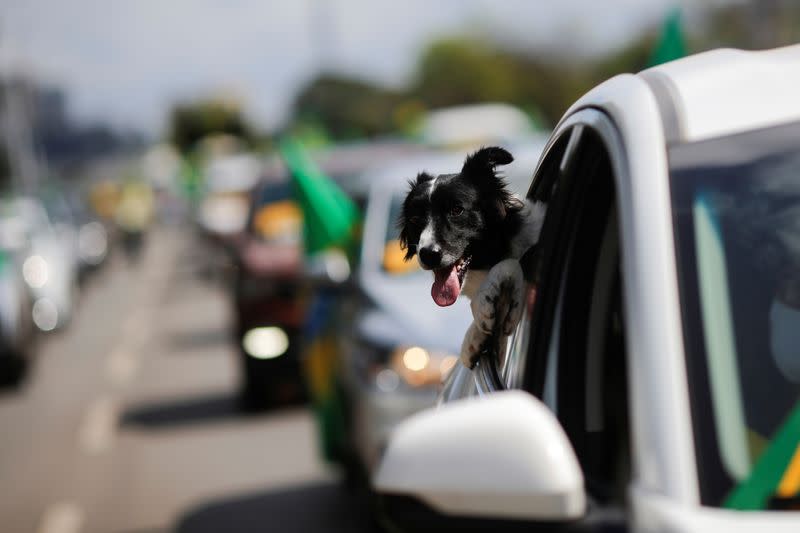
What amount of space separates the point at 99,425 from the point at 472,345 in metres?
9.79

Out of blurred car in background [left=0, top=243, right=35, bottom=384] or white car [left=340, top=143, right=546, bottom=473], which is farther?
blurred car in background [left=0, top=243, right=35, bottom=384]

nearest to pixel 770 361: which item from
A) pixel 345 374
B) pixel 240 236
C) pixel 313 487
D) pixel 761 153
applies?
pixel 761 153

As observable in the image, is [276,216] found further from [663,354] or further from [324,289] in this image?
[663,354]

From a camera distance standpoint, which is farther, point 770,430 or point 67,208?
point 67,208

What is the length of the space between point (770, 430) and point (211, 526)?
Answer: 5762 millimetres

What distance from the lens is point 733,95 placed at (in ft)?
5.93

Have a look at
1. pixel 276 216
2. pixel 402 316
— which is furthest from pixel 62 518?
pixel 276 216

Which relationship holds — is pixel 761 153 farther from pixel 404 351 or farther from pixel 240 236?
pixel 240 236

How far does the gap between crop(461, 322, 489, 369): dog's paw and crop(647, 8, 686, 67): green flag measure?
1.81m

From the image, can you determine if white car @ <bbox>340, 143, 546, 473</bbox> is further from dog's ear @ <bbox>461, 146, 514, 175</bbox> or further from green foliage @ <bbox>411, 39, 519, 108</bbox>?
green foliage @ <bbox>411, 39, 519, 108</bbox>

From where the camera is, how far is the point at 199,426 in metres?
10.5

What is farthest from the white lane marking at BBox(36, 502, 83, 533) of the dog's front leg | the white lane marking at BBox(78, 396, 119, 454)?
the dog's front leg

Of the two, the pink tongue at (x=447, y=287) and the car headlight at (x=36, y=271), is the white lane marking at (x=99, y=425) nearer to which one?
the car headlight at (x=36, y=271)

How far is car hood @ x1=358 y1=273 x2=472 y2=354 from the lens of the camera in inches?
211
